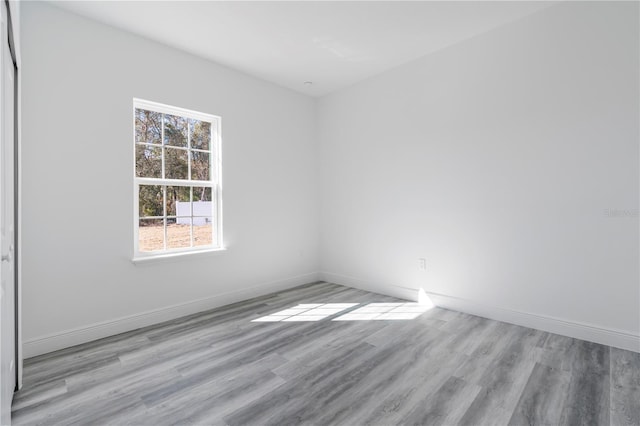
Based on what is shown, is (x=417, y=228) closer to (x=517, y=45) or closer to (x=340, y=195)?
(x=340, y=195)

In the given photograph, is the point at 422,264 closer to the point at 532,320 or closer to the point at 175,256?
the point at 532,320

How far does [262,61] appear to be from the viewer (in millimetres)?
3590

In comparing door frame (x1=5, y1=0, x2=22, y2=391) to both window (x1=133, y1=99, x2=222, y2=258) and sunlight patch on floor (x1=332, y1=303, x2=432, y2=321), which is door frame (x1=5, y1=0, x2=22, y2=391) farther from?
sunlight patch on floor (x1=332, y1=303, x2=432, y2=321)

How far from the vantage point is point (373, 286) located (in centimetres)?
418

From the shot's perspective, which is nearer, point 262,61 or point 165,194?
point 165,194

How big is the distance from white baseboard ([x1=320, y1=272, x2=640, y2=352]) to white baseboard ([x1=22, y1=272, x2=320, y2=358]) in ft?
5.44

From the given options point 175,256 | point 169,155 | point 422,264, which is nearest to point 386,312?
point 422,264

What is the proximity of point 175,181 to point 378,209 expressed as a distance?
8.09 ft

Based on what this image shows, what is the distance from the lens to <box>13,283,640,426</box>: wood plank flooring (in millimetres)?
1766

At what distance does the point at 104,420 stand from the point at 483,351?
103 inches

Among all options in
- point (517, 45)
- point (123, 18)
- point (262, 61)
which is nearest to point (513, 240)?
point (517, 45)

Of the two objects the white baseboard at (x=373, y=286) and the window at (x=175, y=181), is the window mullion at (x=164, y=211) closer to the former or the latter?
the window at (x=175, y=181)

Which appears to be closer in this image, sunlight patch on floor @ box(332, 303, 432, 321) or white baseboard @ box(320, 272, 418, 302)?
sunlight patch on floor @ box(332, 303, 432, 321)

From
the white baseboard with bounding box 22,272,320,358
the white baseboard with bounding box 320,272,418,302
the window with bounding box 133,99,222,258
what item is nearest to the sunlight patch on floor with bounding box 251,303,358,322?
the white baseboard with bounding box 320,272,418,302
